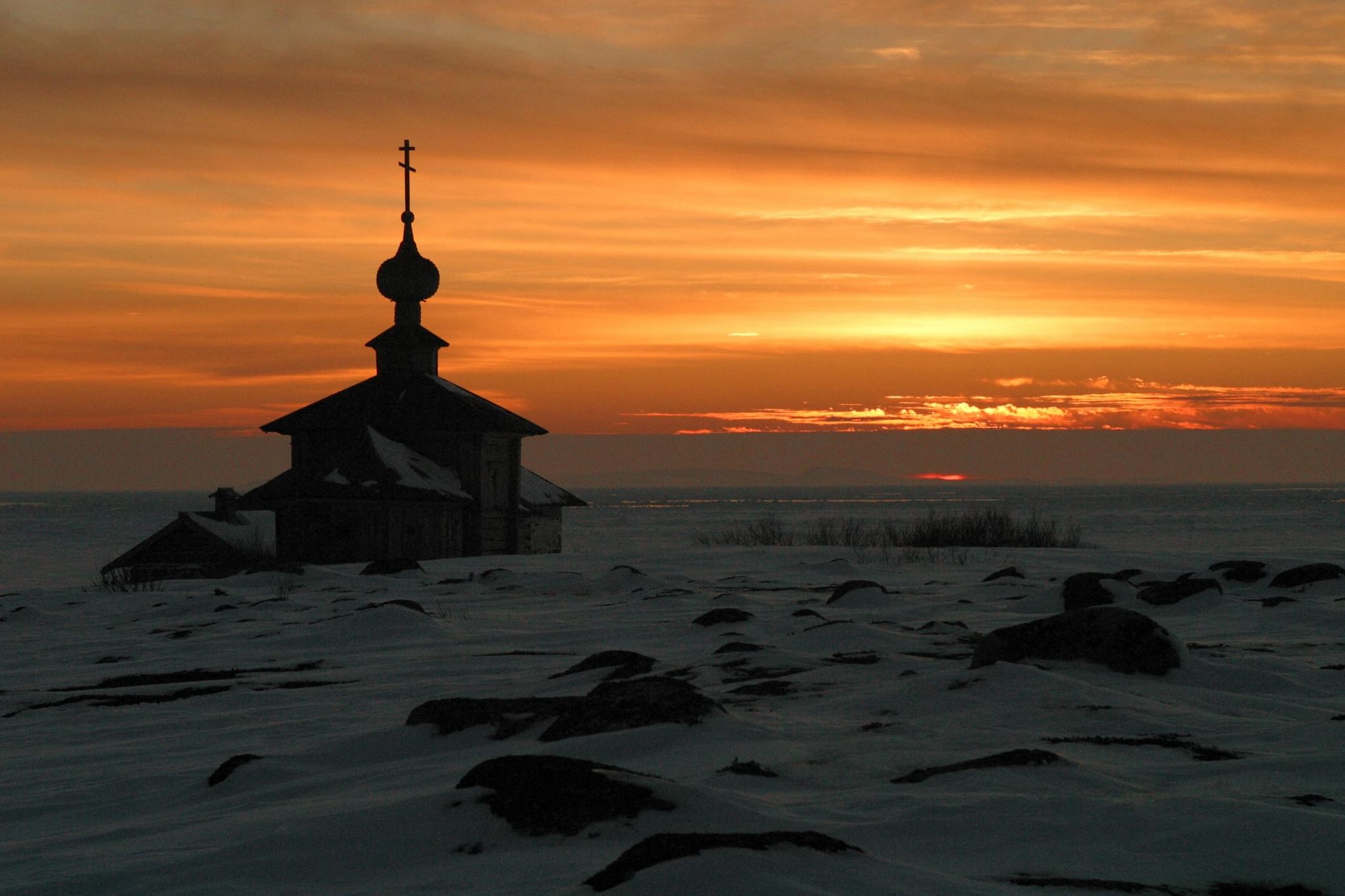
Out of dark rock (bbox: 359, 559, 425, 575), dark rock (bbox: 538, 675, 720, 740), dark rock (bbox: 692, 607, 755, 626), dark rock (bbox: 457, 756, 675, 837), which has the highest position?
dark rock (bbox: 457, 756, 675, 837)

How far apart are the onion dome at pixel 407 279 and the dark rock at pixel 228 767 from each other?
27668mm

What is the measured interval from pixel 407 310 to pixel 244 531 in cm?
733

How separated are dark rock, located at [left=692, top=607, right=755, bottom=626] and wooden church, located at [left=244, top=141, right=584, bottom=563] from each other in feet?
59.2

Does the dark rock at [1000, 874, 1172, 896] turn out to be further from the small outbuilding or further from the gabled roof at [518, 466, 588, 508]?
the small outbuilding

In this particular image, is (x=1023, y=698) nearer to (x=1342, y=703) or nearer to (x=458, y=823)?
(x=1342, y=703)

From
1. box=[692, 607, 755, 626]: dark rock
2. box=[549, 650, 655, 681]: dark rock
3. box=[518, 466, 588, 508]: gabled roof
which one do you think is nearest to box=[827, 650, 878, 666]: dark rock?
box=[549, 650, 655, 681]: dark rock

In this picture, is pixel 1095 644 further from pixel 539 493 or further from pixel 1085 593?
pixel 539 493

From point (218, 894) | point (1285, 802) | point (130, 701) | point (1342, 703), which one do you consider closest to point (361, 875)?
point (218, 894)

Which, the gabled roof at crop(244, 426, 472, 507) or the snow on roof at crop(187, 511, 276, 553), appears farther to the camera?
the snow on roof at crop(187, 511, 276, 553)

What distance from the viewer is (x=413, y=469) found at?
1125 inches

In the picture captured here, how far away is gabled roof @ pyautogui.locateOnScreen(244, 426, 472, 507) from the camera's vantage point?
27.6 meters

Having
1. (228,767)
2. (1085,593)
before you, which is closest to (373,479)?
(1085,593)

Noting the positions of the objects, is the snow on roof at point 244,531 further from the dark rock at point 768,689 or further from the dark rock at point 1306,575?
the dark rock at point 768,689

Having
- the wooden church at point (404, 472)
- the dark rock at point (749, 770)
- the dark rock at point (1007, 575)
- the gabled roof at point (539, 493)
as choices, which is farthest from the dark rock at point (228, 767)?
the gabled roof at point (539, 493)
